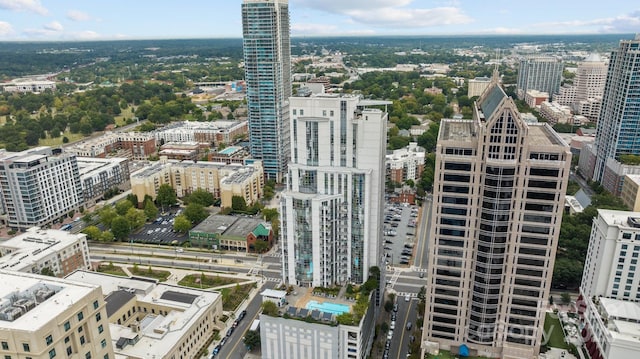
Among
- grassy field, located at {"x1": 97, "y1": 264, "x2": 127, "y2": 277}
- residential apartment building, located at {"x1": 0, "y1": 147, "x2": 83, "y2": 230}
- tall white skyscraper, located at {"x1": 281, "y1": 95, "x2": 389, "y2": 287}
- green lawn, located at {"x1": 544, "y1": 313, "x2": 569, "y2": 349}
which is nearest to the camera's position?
tall white skyscraper, located at {"x1": 281, "y1": 95, "x2": 389, "y2": 287}

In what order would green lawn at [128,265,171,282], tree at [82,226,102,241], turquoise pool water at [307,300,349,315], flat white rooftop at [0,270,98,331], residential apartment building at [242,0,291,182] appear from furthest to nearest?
residential apartment building at [242,0,291,182]
tree at [82,226,102,241]
green lawn at [128,265,171,282]
turquoise pool water at [307,300,349,315]
flat white rooftop at [0,270,98,331]

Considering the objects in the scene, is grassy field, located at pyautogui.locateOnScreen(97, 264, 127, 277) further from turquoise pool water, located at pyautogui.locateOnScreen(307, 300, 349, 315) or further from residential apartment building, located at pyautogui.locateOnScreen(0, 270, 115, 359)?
residential apartment building, located at pyautogui.locateOnScreen(0, 270, 115, 359)

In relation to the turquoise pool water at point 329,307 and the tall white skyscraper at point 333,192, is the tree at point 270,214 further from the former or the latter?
the turquoise pool water at point 329,307

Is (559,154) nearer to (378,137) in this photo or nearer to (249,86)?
(378,137)

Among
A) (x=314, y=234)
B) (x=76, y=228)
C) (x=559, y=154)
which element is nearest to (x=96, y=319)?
(x=314, y=234)

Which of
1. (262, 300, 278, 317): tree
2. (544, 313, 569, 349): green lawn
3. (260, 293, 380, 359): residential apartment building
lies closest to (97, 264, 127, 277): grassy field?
(260, 293, 380, 359): residential apartment building

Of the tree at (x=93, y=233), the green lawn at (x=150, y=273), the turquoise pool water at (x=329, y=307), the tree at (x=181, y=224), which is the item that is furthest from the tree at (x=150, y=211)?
the turquoise pool water at (x=329, y=307)
